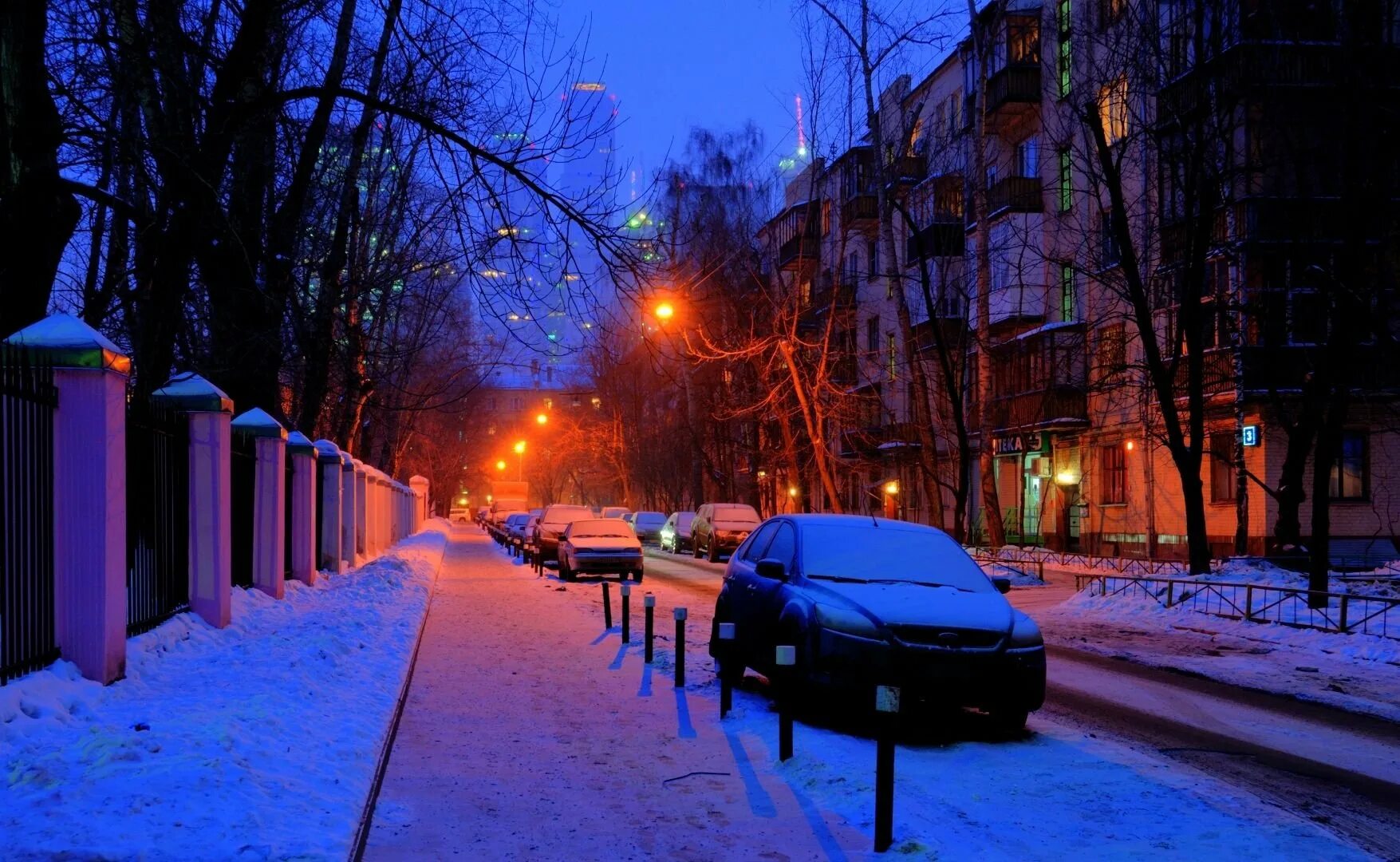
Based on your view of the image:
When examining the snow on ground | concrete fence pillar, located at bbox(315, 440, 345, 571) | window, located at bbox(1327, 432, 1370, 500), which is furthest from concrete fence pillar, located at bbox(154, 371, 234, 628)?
window, located at bbox(1327, 432, 1370, 500)

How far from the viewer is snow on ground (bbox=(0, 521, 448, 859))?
526 cm

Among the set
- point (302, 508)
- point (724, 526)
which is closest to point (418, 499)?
point (724, 526)

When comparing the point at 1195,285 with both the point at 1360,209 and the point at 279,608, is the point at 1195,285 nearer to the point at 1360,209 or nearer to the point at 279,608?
the point at 1360,209

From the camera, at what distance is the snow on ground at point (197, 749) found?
5.26 m

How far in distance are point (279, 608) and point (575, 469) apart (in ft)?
265

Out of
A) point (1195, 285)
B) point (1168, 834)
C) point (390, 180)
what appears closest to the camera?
point (1168, 834)

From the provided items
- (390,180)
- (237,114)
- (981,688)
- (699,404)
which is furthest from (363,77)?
(699,404)

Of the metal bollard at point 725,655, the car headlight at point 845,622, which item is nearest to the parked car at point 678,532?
the metal bollard at point 725,655

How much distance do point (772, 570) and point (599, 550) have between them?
57.7 feet

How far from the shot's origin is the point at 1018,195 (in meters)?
36.6

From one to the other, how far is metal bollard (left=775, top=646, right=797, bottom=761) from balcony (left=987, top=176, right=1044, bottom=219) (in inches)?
1213

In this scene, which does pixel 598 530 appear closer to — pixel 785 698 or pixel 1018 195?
pixel 1018 195

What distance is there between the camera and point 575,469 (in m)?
95.4

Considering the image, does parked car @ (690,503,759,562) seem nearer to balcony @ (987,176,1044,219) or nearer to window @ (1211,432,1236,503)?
balcony @ (987,176,1044,219)
